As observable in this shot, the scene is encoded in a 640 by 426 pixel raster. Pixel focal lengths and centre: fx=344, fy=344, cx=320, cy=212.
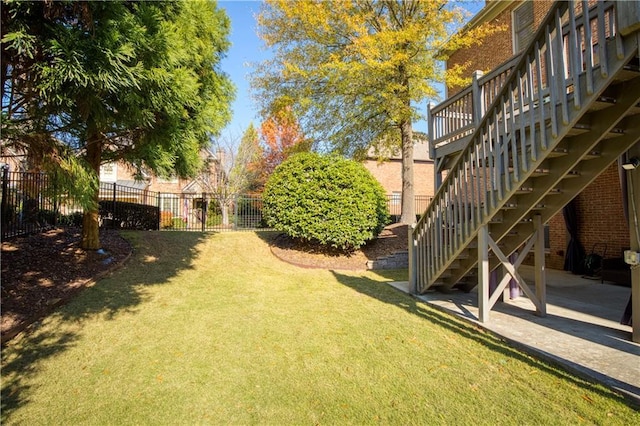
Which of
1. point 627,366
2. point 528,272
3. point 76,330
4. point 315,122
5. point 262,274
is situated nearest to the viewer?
point 627,366

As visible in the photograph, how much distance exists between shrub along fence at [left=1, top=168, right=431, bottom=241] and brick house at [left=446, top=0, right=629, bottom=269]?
28.4ft

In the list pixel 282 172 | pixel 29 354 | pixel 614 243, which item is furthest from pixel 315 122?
pixel 29 354

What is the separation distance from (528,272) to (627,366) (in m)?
6.05

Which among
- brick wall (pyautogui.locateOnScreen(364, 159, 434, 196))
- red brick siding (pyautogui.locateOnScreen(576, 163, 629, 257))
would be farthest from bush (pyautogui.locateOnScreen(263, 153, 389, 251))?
brick wall (pyautogui.locateOnScreen(364, 159, 434, 196))

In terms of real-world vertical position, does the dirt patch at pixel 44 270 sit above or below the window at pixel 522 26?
below

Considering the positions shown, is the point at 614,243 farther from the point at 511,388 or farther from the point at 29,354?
the point at 29,354

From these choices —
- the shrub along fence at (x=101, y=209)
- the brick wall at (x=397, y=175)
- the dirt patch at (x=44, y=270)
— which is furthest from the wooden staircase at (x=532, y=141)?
the brick wall at (x=397, y=175)

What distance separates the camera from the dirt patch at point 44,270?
4.80 metres

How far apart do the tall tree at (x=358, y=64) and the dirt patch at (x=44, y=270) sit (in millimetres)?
7222

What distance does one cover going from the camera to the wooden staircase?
3236mm

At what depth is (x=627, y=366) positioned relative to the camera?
11.1 ft

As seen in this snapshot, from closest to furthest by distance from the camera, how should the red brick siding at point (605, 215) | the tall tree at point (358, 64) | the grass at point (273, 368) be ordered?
the grass at point (273, 368) < the red brick siding at point (605, 215) < the tall tree at point (358, 64)

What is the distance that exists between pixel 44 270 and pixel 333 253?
653 centimetres

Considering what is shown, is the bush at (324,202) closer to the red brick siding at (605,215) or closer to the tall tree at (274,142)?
the red brick siding at (605,215)
